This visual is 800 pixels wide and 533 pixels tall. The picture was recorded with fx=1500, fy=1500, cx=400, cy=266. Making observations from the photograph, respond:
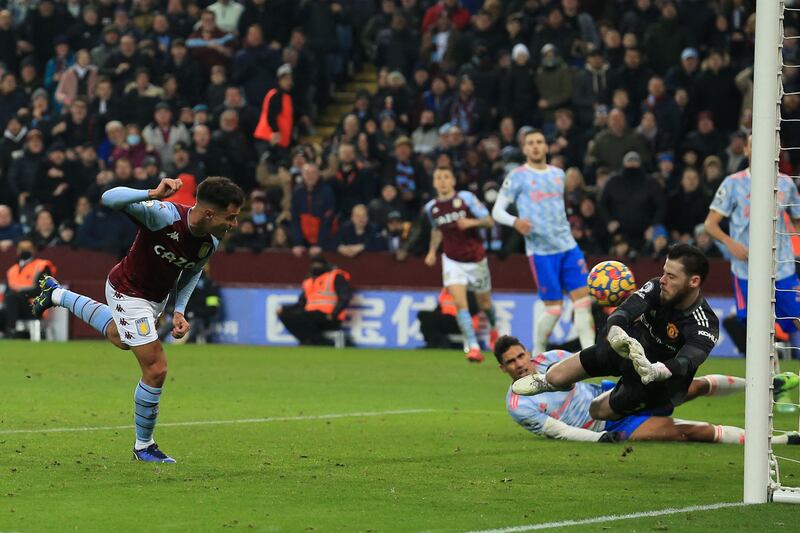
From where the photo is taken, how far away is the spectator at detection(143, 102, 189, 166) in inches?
1016

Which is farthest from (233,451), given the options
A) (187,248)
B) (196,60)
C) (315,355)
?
(196,60)

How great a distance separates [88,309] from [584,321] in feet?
25.9

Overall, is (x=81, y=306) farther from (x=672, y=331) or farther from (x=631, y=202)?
(x=631, y=202)

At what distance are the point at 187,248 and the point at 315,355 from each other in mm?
11206

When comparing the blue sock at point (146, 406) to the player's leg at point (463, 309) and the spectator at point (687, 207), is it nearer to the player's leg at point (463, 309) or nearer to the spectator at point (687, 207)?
the player's leg at point (463, 309)

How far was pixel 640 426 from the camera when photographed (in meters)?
11.3

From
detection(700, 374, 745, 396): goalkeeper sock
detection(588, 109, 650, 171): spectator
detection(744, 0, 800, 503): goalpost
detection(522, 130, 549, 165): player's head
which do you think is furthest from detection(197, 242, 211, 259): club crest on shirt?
detection(588, 109, 650, 171): spectator

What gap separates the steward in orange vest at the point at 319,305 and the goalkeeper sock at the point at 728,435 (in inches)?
456

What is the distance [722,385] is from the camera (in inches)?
416

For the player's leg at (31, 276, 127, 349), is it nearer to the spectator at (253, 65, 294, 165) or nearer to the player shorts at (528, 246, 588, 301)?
the player shorts at (528, 246, 588, 301)

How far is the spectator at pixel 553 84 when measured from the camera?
23.6 metres

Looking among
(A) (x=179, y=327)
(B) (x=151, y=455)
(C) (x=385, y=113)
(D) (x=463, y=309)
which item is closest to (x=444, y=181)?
(D) (x=463, y=309)

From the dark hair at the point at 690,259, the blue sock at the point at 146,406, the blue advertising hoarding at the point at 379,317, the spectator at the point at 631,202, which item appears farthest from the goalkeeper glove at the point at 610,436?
the spectator at the point at 631,202

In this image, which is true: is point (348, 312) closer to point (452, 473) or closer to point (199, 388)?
point (199, 388)
